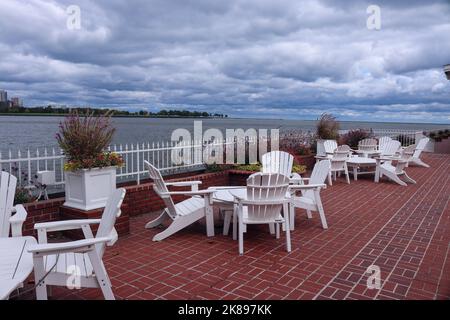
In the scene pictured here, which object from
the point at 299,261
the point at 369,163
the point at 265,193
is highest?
the point at 265,193

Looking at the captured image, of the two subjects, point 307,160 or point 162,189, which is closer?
point 162,189

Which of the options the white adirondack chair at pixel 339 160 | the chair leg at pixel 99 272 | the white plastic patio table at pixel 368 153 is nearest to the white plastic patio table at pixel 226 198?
the chair leg at pixel 99 272

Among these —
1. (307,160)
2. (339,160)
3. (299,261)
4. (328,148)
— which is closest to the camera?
(299,261)

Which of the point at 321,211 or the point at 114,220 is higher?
the point at 114,220

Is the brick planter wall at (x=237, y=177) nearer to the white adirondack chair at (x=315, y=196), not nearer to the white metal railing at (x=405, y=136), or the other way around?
the white adirondack chair at (x=315, y=196)

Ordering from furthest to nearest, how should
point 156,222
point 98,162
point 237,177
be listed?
point 237,177
point 156,222
point 98,162

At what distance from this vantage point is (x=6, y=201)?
11.8 feet

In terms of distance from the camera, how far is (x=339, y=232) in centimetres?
521

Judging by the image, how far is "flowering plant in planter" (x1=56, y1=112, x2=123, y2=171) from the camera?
4867 millimetres

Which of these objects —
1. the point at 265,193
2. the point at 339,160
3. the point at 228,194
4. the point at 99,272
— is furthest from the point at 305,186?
the point at 339,160

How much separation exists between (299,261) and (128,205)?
9.22ft

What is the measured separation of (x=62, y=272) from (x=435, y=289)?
10.4 ft

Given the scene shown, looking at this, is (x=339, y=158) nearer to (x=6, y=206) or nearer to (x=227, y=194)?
(x=227, y=194)
